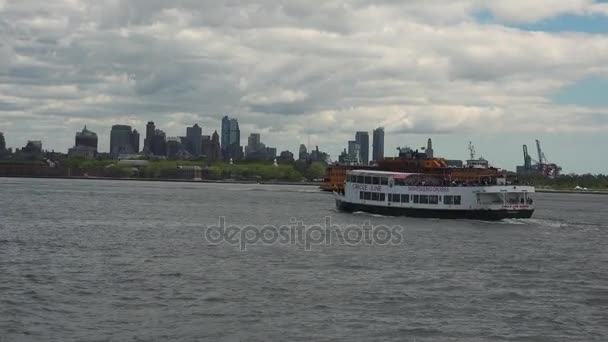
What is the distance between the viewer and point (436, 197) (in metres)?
103

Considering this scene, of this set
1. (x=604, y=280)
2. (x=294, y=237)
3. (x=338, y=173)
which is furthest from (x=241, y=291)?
(x=338, y=173)

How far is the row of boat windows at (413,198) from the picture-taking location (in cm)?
10156

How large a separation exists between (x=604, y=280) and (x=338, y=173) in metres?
149

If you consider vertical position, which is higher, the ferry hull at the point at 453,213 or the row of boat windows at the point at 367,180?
the row of boat windows at the point at 367,180

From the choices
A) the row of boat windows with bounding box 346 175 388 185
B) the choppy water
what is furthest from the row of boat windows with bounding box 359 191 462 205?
the choppy water

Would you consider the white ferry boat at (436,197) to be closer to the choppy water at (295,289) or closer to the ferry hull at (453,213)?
the ferry hull at (453,213)

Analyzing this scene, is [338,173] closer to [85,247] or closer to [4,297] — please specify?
[85,247]

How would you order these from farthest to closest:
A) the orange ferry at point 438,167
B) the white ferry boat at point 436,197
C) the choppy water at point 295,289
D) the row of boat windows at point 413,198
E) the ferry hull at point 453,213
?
the orange ferry at point 438,167 → the row of boat windows at point 413,198 → the white ferry boat at point 436,197 → the ferry hull at point 453,213 → the choppy water at point 295,289

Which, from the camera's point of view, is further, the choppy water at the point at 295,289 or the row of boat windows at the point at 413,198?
the row of boat windows at the point at 413,198
